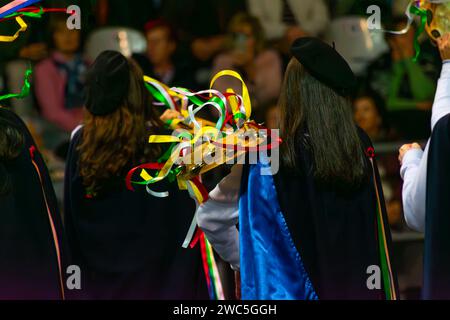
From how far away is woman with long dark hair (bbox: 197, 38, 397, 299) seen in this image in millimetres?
6070

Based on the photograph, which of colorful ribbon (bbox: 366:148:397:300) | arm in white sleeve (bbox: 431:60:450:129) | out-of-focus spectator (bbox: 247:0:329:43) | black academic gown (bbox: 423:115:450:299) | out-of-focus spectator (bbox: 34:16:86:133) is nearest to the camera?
black academic gown (bbox: 423:115:450:299)

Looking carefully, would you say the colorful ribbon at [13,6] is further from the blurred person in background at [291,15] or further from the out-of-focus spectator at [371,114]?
the out-of-focus spectator at [371,114]

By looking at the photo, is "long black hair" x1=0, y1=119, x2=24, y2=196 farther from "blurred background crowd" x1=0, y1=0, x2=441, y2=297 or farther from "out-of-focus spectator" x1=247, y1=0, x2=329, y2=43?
"out-of-focus spectator" x1=247, y1=0, x2=329, y2=43

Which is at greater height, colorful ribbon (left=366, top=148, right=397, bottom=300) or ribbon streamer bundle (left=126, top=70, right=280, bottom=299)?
ribbon streamer bundle (left=126, top=70, right=280, bottom=299)

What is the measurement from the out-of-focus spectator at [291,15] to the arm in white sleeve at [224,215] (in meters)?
3.63

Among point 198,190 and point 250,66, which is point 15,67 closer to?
point 250,66

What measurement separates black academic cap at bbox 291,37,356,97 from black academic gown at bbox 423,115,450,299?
504 millimetres

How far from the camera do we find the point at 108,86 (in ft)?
22.9

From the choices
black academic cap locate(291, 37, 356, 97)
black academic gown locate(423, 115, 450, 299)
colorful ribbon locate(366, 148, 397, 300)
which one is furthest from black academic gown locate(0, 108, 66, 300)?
black academic gown locate(423, 115, 450, 299)

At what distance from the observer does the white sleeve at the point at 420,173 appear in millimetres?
→ 6117

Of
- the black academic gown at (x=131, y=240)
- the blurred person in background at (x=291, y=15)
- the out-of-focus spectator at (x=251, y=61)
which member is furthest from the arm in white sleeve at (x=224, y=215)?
the blurred person in background at (x=291, y=15)

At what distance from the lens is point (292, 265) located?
6090 mm

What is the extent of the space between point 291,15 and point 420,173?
12.7ft

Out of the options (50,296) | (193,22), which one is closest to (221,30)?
(193,22)
